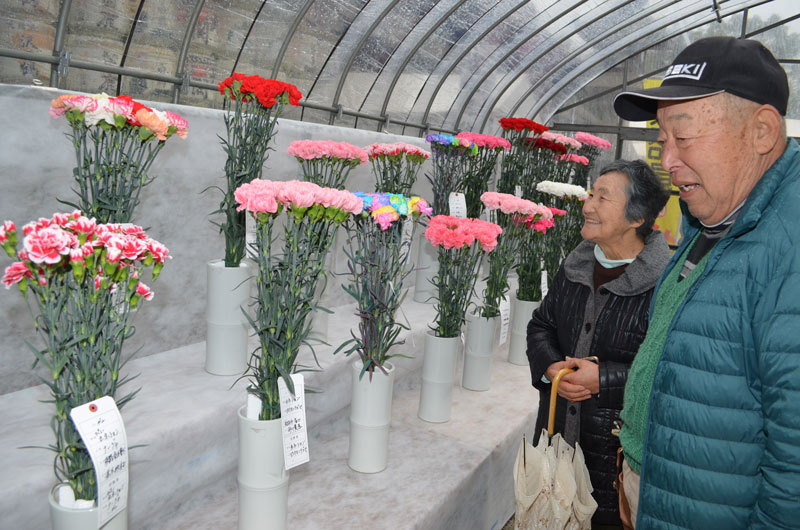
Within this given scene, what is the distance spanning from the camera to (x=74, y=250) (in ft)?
3.26

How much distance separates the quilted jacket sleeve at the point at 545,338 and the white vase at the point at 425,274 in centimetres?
127

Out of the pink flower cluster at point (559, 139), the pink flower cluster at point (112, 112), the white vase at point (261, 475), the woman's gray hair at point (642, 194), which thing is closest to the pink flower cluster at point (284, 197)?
the pink flower cluster at point (112, 112)

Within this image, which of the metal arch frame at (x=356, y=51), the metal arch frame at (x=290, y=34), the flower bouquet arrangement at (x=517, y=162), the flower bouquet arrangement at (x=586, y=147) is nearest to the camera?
the flower bouquet arrangement at (x=517, y=162)

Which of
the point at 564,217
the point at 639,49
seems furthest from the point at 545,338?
the point at 639,49

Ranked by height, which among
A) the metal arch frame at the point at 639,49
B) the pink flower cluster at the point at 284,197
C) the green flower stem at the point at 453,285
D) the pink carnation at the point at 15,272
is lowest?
the green flower stem at the point at 453,285

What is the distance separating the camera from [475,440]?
2363mm

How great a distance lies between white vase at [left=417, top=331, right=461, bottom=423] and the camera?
2.42 meters

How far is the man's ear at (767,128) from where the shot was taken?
41.8 inches

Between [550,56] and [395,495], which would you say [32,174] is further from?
[550,56]

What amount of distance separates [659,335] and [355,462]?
3.75 ft

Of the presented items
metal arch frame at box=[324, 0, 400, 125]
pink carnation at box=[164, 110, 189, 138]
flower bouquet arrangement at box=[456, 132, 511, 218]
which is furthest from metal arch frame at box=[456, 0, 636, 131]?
pink carnation at box=[164, 110, 189, 138]

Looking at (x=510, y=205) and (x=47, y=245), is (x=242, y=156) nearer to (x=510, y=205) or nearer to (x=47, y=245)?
(x=47, y=245)

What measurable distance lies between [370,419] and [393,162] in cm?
151

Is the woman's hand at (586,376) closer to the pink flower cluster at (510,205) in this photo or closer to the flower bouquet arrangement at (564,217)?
the pink flower cluster at (510,205)
